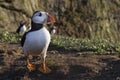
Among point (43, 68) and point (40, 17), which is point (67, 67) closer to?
point (43, 68)

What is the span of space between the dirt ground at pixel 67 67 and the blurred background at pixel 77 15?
16.4m

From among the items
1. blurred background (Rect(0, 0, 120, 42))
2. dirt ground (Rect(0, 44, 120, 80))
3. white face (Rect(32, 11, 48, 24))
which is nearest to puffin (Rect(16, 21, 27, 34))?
blurred background (Rect(0, 0, 120, 42))

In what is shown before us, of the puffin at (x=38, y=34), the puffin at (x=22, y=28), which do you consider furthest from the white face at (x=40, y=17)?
the puffin at (x=22, y=28)

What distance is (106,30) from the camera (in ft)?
116

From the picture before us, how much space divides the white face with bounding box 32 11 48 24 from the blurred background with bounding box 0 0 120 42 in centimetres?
1824

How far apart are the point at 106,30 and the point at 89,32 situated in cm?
238

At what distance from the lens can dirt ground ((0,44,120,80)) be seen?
34.6 feet

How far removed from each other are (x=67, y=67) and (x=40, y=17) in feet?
5.09

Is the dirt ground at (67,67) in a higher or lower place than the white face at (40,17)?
lower

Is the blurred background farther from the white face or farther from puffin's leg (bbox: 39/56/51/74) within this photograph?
the white face

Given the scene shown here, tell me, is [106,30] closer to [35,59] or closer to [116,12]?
[116,12]

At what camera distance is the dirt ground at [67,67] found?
416 inches

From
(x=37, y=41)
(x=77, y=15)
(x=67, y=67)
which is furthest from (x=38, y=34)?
(x=77, y=15)

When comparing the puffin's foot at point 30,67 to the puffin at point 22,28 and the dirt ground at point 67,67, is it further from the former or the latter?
the puffin at point 22,28
